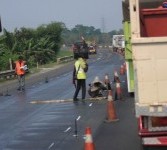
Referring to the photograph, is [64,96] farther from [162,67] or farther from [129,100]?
[162,67]

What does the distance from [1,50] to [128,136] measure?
40809 mm

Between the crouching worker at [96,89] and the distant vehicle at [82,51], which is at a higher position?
the distant vehicle at [82,51]

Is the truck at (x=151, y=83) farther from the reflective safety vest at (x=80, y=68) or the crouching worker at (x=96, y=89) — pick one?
the crouching worker at (x=96, y=89)

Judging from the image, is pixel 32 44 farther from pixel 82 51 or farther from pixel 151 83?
pixel 151 83

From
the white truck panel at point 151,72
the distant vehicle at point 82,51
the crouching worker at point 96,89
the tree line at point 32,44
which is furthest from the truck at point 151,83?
the tree line at point 32,44

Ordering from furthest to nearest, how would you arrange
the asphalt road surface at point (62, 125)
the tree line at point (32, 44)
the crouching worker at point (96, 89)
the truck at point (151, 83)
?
the tree line at point (32, 44) < the crouching worker at point (96, 89) < the asphalt road surface at point (62, 125) < the truck at point (151, 83)

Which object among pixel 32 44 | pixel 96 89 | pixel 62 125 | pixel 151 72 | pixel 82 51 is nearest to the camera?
pixel 151 72

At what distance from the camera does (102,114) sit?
1795cm

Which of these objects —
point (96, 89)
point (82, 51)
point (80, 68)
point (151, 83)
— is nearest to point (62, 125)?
point (80, 68)

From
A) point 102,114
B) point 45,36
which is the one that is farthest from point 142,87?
point 45,36

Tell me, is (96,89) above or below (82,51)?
below

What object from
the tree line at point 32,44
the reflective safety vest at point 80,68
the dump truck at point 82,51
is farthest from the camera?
the tree line at point 32,44

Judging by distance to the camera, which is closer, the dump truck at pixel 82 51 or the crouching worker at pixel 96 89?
the crouching worker at pixel 96 89

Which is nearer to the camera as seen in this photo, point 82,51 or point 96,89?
point 96,89
